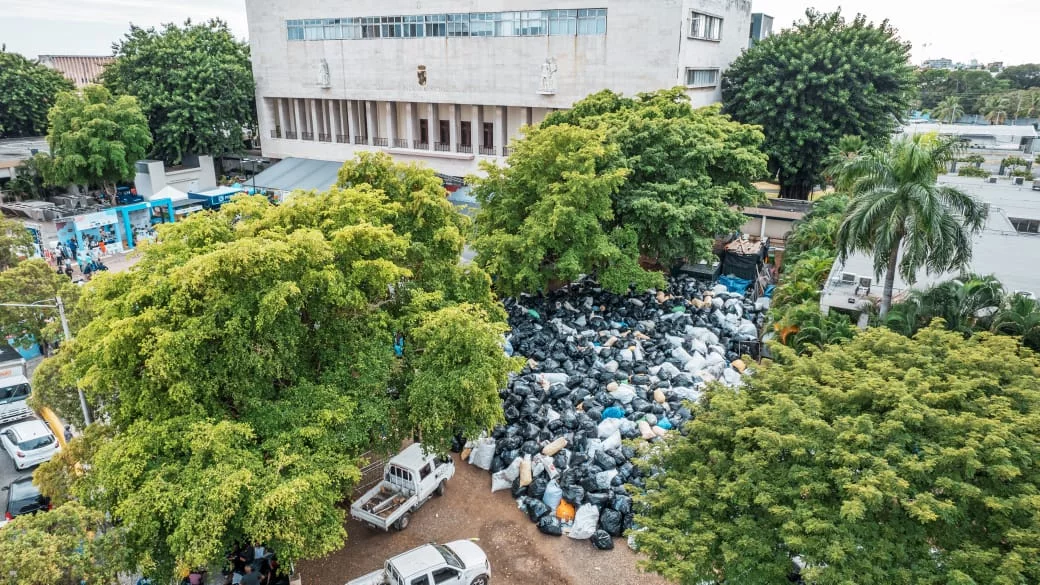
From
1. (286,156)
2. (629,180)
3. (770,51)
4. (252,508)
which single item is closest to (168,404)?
(252,508)

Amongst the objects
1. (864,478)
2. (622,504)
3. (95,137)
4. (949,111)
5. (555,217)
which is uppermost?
(949,111)

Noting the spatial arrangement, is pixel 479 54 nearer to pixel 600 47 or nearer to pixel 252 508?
pixel 600 47

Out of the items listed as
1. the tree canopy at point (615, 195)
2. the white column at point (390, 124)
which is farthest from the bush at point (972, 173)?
the white column at point (390, 124)

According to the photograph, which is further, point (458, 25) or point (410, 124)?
point (410, 124)

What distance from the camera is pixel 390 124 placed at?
129ft

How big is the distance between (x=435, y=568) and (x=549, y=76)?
25712 mm

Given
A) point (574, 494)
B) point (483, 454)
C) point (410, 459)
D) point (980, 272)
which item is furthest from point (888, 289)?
point (410, 459)

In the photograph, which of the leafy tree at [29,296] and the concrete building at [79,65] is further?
the concrete building at [79,65]

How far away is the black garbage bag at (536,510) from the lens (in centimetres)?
1373

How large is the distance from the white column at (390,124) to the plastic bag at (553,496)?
2967 centimetres

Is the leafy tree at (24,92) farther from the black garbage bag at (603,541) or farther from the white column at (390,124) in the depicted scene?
the black garbage bag at (603,541)

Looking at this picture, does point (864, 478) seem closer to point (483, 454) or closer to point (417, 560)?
point (417, 560)

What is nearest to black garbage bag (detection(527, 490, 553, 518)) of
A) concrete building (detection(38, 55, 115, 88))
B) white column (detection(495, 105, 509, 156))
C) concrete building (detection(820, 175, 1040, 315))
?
concrete building (detection(820, 175, 1040, 315))

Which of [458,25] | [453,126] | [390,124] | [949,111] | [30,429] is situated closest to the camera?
[30,429]
